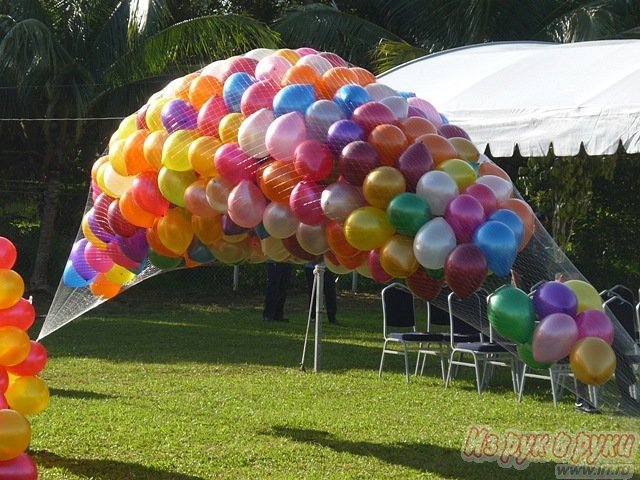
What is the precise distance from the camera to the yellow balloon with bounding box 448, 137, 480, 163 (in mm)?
6391

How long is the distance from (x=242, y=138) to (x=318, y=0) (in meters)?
18.5

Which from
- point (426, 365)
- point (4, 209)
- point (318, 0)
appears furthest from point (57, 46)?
point (426, 365)

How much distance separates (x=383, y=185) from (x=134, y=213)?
2.09 metres

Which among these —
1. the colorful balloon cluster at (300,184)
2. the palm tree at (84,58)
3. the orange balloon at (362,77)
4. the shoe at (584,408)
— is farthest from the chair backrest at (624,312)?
the palm tree at (84,58)

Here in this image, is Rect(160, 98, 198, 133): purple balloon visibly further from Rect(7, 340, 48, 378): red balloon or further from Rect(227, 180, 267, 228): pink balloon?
Rect(7, 340, 48, 378): red balloon

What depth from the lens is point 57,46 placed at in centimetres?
1845

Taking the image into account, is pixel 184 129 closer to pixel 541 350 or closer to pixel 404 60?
pixel 541 350

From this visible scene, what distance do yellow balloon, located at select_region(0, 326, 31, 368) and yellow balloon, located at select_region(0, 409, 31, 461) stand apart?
1.21 ft

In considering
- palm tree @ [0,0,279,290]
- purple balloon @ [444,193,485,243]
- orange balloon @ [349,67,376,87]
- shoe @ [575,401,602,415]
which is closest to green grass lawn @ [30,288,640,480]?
shoe @ [575,401,602,415]

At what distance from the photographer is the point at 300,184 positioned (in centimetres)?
640

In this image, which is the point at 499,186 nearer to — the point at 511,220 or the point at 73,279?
the point at 511,220

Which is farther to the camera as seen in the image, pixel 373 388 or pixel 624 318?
pixel 373 388

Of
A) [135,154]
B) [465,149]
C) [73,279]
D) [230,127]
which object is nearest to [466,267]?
[465,149]

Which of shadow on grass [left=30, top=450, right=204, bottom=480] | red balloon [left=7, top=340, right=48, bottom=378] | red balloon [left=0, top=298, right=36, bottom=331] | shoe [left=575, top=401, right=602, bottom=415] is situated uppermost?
red balloon [left=0, top=298, right=36, bottom=331]
